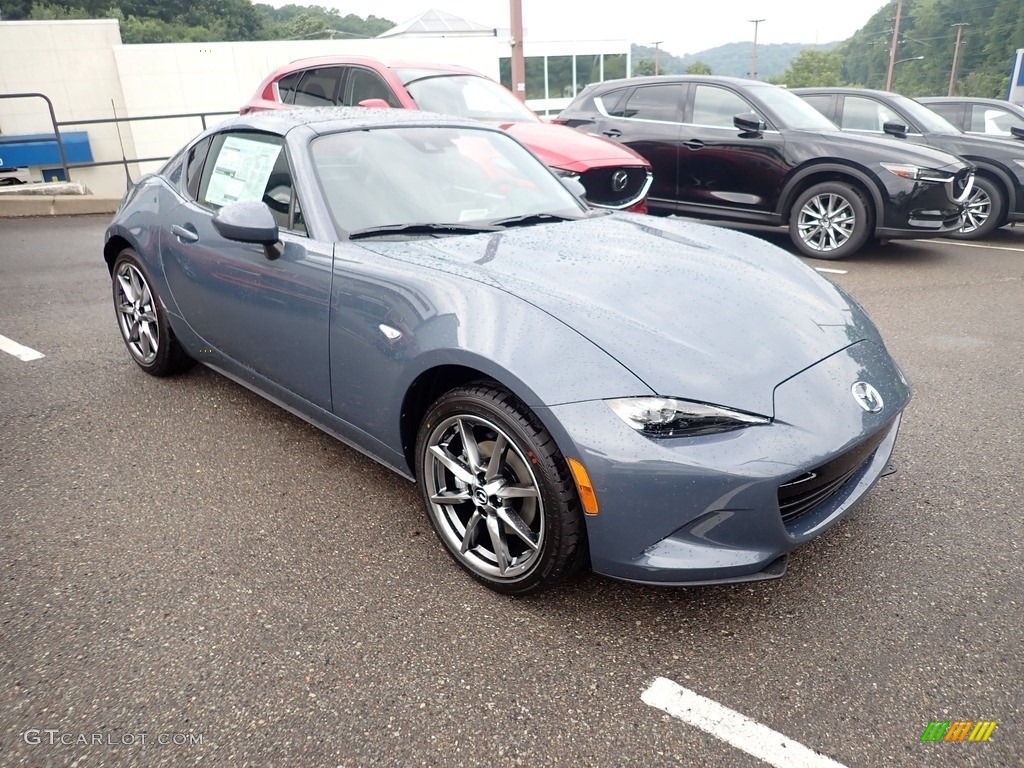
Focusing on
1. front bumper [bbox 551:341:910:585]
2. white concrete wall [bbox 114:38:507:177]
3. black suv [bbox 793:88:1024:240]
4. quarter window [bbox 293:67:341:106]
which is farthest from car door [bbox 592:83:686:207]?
white concrete wall [bbox 114:38:507:177]

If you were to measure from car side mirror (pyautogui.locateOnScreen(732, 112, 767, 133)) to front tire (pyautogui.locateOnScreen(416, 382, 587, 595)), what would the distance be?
6067 millimetres

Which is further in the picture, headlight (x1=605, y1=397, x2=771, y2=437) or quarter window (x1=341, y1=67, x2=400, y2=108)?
quarter window (x1=341, y1=67, x2=400, y2=108)

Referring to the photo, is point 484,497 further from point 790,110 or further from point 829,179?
point 790,110

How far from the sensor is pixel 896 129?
789cm

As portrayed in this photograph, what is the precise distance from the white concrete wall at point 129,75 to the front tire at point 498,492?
795 inches

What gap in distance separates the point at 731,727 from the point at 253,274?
240cm

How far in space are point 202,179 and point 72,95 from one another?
23379 mm

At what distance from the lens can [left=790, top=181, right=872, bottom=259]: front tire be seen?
7070 mm

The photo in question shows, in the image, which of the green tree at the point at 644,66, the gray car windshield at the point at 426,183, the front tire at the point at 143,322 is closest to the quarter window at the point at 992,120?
the gray car windshield at the point at 426,183

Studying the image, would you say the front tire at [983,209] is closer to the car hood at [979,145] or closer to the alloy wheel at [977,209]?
the alloy wheel at [977,209]

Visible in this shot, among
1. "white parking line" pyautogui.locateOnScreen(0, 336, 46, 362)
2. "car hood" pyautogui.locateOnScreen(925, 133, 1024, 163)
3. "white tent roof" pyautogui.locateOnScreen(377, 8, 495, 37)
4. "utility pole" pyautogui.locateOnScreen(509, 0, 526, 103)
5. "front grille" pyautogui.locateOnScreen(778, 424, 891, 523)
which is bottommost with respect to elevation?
"white parking line" pyautogui.locateOnScreen(0, 336, 46, 362)

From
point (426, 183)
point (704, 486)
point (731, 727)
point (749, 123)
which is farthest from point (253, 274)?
point (749, 123)

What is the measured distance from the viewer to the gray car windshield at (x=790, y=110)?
7.43m

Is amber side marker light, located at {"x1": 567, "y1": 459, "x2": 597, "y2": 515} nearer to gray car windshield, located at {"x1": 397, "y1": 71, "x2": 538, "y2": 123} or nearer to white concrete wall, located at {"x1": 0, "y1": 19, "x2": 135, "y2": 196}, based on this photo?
gray car windshield, located at {"x1": 397, "y1": 71, "x2": 538, "y2": 123}
